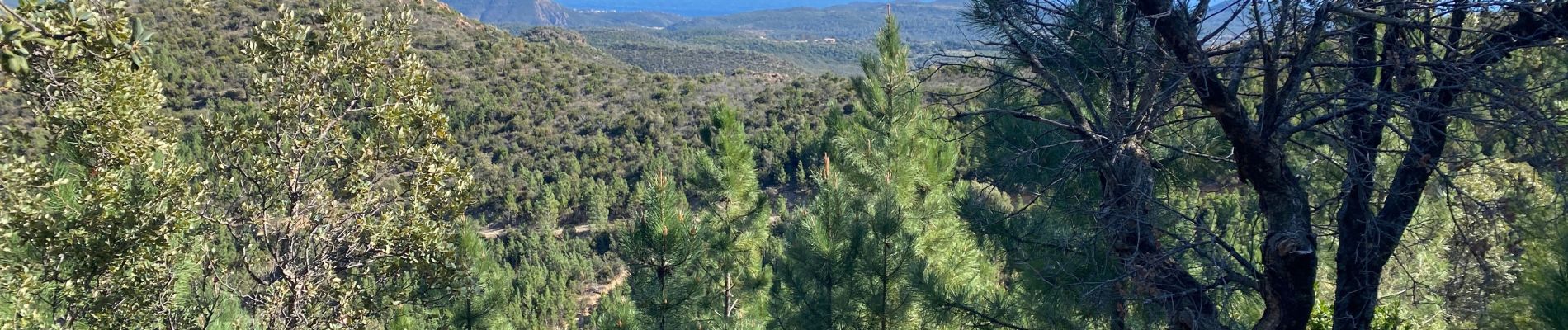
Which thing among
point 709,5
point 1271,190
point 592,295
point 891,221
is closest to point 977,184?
point 891,221

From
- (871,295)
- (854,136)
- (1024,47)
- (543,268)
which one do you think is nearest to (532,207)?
(543,268)

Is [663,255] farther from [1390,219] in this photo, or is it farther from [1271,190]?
[1390,219]

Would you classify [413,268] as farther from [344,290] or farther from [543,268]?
[543,268]

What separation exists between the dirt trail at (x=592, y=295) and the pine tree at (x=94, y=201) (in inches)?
552

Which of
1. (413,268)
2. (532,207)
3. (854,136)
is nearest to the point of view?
(413,268)

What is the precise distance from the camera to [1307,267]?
2.13 metres

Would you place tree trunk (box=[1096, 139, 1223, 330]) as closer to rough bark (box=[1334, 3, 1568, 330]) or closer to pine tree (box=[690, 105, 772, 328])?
rough bark (box=[1334, 3, 1568, 330])

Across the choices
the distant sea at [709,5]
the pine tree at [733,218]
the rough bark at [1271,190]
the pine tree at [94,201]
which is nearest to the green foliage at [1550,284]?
the rough bark at [1271,190]

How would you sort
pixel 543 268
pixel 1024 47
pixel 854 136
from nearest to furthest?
pixel 1024 47 → pixel 854 136 → pixel 543 268

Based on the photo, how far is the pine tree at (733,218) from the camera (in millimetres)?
6758

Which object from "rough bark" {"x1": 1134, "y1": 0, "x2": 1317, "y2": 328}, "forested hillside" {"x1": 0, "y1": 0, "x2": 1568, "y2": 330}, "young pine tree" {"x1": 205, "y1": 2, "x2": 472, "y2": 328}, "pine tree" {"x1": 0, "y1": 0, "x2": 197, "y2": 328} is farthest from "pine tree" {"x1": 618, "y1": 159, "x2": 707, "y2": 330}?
"rough bark" {"x1": 1134, "y1": 0, "x2": 1317, "y2": 328}

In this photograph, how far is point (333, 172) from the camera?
3.40 m

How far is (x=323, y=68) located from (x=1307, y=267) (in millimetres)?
3760

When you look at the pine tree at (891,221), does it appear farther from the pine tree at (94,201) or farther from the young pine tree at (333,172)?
the pine tree at (94,201)
